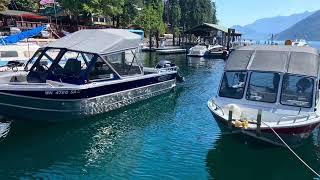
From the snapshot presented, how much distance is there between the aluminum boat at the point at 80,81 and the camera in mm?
18281

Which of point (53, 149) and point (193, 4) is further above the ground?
point (193, 4)

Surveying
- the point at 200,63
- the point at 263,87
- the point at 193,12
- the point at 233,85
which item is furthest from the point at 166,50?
the point at 263,87

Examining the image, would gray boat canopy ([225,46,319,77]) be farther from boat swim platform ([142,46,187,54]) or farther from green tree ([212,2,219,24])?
green tree ([212,2,219,24])

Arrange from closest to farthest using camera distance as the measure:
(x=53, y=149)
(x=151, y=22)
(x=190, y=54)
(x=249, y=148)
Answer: (x=249, y=148) → (x=53, y=149) → (x=190, y=54) → (x=151, y=22)

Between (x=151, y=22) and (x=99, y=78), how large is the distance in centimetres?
5756

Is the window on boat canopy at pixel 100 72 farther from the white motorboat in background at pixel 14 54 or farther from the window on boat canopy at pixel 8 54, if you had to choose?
the window on boat canopy at pixel 8 54

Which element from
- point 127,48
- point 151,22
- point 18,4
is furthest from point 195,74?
point 18,4

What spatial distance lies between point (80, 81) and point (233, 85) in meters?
8.15

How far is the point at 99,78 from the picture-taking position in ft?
70.0

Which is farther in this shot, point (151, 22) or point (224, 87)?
point (151, 22)

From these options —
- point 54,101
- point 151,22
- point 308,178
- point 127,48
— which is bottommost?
point 308,178

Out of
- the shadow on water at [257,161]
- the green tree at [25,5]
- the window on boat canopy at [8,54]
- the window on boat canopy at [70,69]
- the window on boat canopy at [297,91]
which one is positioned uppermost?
the green tree at [25,5]

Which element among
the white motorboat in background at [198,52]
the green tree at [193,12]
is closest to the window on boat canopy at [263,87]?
Result: the white motorboat in background at [198,52]

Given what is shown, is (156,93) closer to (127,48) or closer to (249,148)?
(127,48)
